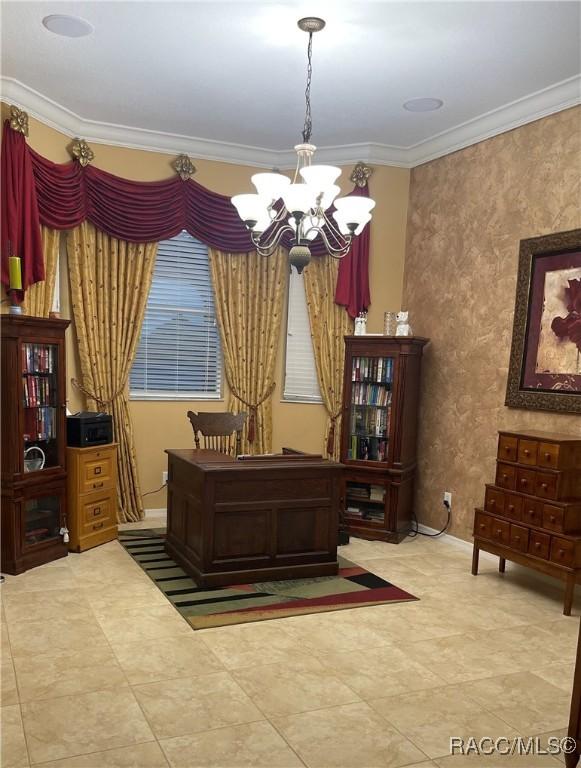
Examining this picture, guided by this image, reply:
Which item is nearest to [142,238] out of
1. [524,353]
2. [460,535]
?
[524,353]

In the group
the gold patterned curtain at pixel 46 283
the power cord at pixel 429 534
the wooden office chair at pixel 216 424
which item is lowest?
the power cord at pixel 429 534

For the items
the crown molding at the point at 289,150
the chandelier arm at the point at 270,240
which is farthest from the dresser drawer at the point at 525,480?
the crown molding at the point at 289,150

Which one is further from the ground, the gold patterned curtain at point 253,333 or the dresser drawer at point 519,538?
the gold patterned curtain at point 253,333

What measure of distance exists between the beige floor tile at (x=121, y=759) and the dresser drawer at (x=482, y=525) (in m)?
2.70

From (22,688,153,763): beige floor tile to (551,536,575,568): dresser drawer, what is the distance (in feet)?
8.38

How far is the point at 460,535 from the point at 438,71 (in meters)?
3.44

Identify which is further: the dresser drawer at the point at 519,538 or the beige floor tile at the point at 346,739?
the dresser drawer at the point at 519,538

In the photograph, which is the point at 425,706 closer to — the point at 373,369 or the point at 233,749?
the point at 233,749

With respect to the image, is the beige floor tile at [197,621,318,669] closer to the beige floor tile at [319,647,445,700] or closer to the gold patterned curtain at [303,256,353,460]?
the beige floor tile at [319,647,445,700]

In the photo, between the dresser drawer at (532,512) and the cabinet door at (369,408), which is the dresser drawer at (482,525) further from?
the cabinet door at (369,408)

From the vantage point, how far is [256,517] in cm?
411

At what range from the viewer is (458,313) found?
522 cm

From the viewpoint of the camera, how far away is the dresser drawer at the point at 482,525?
4348mm

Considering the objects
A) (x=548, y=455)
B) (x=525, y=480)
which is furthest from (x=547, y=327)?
(x=525, y=480)
